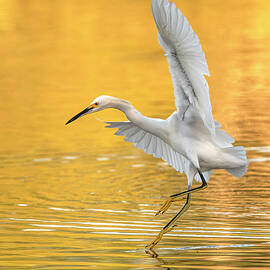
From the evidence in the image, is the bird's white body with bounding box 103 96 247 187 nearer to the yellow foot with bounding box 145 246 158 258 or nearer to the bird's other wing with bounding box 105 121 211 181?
the bird's other wing with bounding box 105 121 211 181

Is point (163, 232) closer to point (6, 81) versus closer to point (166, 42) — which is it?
point (166, 42)

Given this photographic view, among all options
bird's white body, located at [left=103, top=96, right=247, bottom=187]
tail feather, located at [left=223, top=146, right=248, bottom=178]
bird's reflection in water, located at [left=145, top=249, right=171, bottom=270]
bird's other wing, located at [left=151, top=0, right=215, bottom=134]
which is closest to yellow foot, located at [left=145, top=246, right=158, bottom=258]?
bird's reflection in water, located at [left=145, top=249, right=171, bottom=270]

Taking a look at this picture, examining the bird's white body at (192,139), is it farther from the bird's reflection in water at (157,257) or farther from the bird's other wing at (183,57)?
the bird's reflection in water at (157,257)

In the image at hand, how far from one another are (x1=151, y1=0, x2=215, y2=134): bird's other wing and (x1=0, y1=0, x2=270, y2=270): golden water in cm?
145

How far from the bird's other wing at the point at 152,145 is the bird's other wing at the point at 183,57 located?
944 mm

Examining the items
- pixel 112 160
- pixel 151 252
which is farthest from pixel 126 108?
pixel 112 160

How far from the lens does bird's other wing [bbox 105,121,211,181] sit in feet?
41.5

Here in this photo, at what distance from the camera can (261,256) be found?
10500 millimetres

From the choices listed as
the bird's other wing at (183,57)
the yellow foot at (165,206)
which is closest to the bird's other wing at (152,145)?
the yellow foot at (165,206)

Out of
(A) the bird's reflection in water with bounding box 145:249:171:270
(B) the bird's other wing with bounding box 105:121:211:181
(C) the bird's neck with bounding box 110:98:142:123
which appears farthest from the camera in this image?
(B) the bird's other wing with bounding box 105:121:211:181

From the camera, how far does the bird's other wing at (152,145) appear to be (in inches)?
Answer: 498

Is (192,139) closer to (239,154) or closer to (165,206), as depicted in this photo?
(239,154)

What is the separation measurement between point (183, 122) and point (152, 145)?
3.09ft

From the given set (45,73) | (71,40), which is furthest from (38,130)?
(71,40)
